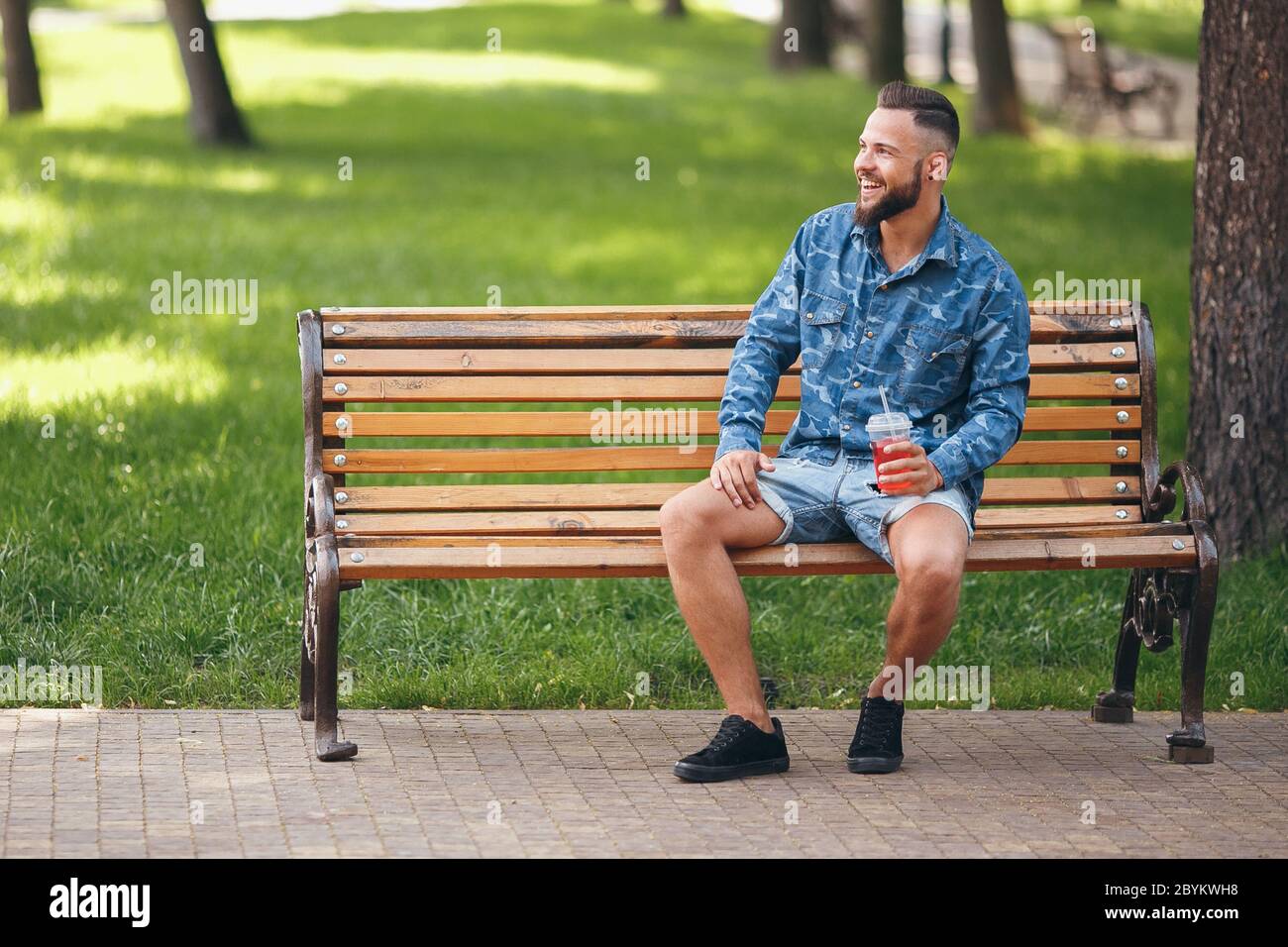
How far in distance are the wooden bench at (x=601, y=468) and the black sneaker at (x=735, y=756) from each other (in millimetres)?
428

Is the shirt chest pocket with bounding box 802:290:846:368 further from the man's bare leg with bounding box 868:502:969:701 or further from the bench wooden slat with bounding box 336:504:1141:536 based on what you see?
the bench wooden slat with bounding box 336:504:1141:536

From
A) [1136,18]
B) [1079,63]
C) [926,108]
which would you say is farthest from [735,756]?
[1136,18]

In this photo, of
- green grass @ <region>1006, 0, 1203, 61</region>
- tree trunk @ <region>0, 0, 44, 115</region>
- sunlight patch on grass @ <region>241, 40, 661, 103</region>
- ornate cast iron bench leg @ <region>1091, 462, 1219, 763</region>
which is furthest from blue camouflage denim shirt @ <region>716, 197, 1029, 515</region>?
green grass @ <region>1006, 0, 1203, 61</region>

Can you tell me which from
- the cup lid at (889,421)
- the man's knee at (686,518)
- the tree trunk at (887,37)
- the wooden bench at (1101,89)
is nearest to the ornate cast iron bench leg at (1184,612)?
the cup lid at (889,421)

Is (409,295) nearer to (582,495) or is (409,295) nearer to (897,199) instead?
(582,495)

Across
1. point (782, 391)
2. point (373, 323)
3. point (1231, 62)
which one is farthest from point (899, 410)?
point (1231, 62)

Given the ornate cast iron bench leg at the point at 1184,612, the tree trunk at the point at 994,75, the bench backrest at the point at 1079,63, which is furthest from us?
the bench backrest at the point at 1079,63

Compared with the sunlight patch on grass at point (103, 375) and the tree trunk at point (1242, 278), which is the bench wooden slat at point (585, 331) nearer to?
the tree trunk at point (1242, 278)

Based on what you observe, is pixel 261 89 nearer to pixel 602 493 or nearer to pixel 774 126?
pixel 774 126

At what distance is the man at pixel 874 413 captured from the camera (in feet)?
16.1

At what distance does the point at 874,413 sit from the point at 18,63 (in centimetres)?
1754

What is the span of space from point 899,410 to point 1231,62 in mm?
2656

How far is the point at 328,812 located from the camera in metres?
4.55

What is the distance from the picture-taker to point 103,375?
8.89m
